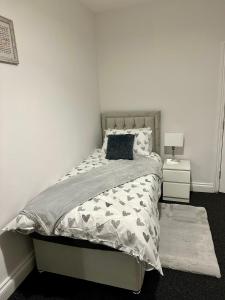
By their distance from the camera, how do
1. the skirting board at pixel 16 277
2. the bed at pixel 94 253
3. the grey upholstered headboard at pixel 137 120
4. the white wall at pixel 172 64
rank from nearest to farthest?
the bed at pixel 94 253 < the skirting board at pixel 16 277 < the white wall at pixel 172 64 < the grey upholstered headboard at pixel 137 120

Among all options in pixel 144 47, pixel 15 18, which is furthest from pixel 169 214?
pixel 15 18

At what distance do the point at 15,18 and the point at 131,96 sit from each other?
76.2 inches

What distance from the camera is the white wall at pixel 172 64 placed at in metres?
3.01

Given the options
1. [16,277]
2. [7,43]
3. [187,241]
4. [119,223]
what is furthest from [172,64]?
[16,277]

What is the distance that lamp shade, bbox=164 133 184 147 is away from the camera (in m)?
3.17

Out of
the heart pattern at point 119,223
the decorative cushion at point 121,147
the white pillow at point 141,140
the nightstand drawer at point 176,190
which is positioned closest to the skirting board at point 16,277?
the heart pattern at point 119,223

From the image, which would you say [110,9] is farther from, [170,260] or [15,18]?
[170,260]

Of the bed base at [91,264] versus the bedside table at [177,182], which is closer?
the bed base at [91,264]

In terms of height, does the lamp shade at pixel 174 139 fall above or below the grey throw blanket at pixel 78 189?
above

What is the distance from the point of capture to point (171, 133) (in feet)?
10.5

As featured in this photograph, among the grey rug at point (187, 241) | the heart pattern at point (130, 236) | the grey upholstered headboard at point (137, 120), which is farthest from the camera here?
the grey upholstered headboard at point (137, 120)

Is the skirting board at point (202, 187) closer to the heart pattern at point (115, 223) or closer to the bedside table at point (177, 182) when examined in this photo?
the bedside table at point (177, 182)

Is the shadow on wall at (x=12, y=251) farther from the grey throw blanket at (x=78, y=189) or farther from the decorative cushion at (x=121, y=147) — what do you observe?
the decorative cushion at (x=121, y=147)

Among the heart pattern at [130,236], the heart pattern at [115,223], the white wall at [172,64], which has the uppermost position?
the white wall at [172,64]
